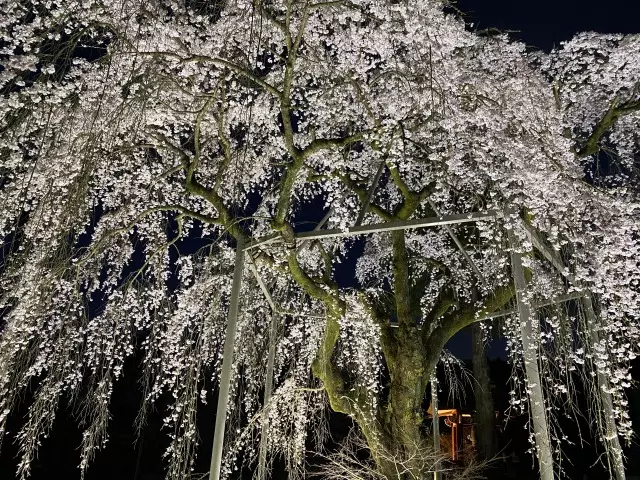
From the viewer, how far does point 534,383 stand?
350 centimetres

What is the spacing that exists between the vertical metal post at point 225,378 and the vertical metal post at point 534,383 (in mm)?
2317

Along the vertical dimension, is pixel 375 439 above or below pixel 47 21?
below

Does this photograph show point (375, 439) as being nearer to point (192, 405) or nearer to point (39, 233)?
point (192, 405)

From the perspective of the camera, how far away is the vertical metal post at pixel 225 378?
4.18 meters

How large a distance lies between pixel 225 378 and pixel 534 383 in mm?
2375

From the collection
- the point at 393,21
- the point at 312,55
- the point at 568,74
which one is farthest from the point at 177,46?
the point at 568,74

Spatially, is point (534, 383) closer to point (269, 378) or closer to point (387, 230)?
point (387, 230)

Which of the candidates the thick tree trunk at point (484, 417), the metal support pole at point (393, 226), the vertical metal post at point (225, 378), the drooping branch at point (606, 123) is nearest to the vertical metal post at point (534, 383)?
the metal support pole at point (393, 226)

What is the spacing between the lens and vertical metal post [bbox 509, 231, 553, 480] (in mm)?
3383

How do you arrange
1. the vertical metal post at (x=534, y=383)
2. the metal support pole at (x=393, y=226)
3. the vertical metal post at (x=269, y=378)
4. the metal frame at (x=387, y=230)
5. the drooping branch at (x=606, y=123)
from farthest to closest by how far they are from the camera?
the vertical metal post at (x=269, y=378) < the drooping branch at (x=606, y=123) < the metal support pole at (x=393, y=226) < the metal frame at (x=387, y=230) < the vertical metal post at (x=534, y=383)

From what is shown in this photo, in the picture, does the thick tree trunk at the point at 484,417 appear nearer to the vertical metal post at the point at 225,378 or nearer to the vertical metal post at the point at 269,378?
the vertical metal post at the point at 269,378

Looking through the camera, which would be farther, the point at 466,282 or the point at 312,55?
the point at 466,282

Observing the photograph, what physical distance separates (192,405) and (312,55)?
11.1 feet

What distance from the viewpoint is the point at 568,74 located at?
5266 millimetres
